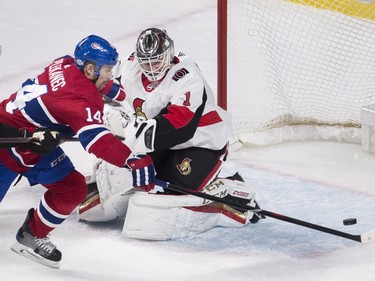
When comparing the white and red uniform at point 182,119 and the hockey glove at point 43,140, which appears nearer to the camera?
the hockey glove at point 43,140

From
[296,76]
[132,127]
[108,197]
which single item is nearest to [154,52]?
[132,127]

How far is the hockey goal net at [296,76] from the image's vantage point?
4.88 m

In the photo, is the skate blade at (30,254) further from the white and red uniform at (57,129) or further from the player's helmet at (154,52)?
the player's helmet at (154,52)

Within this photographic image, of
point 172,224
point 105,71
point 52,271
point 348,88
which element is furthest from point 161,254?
point 348,88

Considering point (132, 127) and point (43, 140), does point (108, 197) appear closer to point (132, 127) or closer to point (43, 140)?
point (132, 127)

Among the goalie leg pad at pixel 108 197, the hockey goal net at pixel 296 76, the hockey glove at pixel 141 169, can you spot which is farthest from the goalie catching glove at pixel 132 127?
the hockey goal net at pixel 296 76

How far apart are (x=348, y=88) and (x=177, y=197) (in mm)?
1279

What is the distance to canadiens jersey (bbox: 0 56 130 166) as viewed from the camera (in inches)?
138

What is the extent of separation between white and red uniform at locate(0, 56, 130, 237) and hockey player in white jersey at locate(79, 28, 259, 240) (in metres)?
0.30

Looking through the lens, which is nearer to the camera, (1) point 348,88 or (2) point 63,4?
(1) point 348,88

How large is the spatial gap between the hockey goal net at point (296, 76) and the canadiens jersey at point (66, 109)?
52.7 inches

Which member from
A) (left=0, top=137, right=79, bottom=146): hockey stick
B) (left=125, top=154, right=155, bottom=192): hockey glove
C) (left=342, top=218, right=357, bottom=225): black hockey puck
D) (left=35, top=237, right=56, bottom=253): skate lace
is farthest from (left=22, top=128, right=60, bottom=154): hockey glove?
(left=342, top=218, right=357, bottom=225): black hockey puck

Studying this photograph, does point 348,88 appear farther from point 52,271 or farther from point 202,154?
point 52,271

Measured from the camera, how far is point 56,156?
3709 mm
